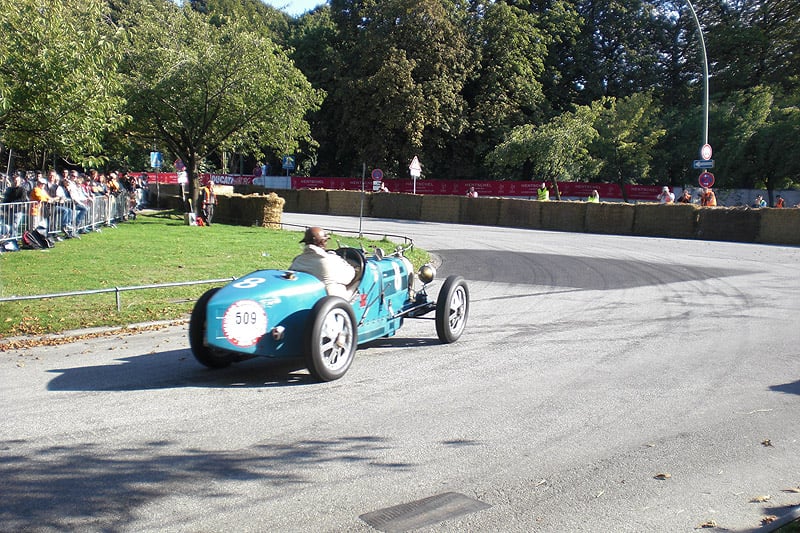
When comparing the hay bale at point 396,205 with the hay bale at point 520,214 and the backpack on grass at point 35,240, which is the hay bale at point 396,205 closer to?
the hay bale at point 520,214

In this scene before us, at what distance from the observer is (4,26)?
14.8 metres

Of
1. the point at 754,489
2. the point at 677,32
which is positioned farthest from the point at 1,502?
the point at 677,32

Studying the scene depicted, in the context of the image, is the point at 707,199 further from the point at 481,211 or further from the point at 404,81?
the point at 404,81

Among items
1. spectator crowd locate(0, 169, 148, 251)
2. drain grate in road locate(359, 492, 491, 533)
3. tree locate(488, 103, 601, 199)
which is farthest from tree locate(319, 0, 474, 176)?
drain grate in road locate(359, 492, 491, 533)

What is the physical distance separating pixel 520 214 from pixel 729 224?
30.5 ft

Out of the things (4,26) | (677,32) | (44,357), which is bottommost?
(44,357)

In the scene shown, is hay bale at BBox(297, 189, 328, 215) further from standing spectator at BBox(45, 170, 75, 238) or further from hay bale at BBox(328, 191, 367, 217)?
standing spectator at BBox(45, 170, 75, 238)

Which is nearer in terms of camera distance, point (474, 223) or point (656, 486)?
point (656, 486)

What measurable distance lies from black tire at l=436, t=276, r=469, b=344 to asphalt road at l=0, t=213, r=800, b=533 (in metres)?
0.17

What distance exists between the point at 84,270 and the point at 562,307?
838 centimetres

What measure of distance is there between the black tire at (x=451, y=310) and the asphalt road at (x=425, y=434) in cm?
17

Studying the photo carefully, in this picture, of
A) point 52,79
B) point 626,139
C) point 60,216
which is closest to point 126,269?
point 52,79

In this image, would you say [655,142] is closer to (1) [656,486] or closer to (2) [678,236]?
(2) [678,236]

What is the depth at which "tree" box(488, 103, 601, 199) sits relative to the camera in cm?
4172
